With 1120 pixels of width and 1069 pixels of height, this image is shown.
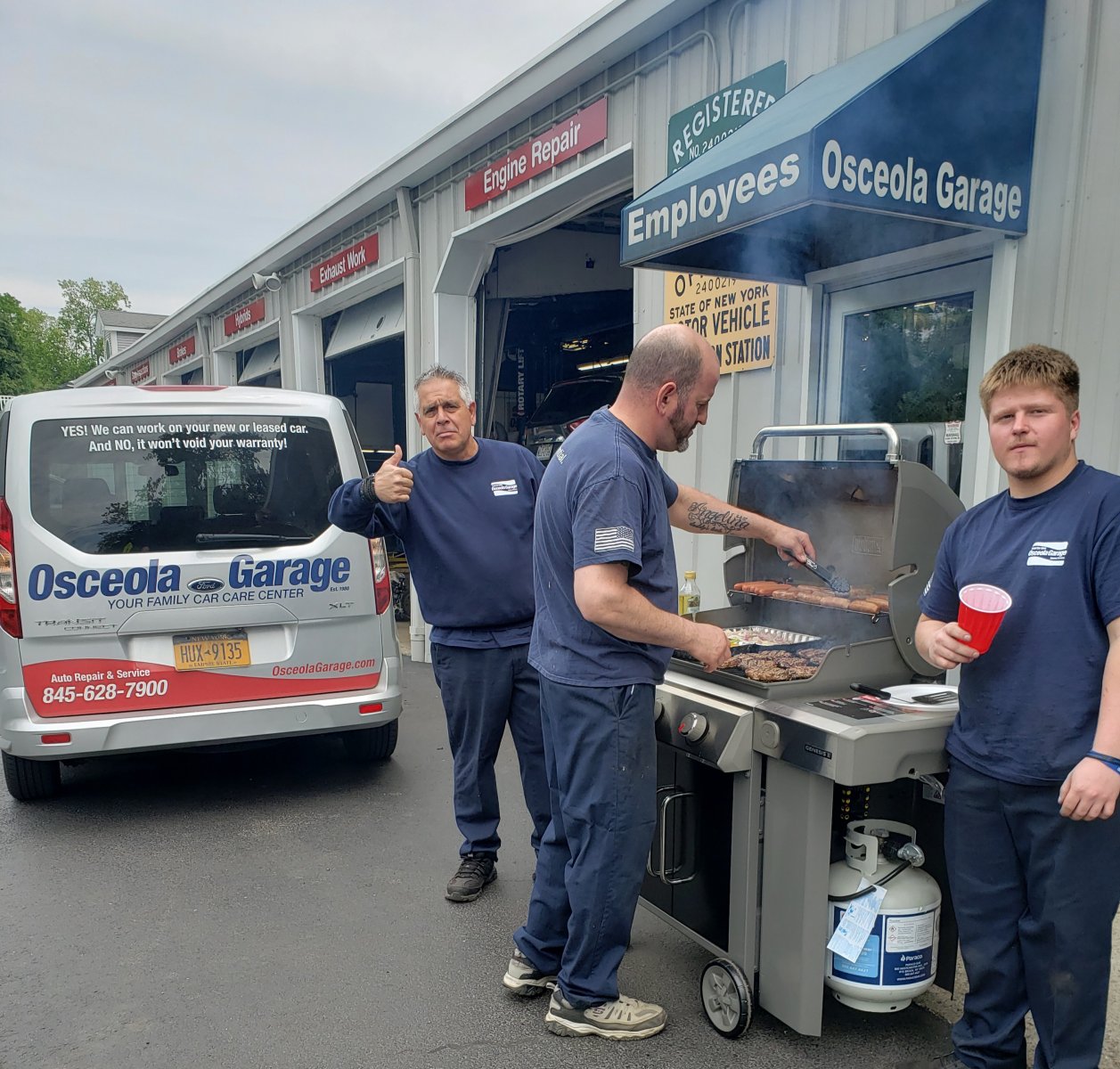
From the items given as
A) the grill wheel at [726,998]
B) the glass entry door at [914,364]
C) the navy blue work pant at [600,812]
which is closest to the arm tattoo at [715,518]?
the navy blue work pant at [600,812]

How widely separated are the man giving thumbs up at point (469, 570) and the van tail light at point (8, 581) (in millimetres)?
1688

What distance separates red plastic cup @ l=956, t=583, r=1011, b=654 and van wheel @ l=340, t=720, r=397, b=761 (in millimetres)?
3452

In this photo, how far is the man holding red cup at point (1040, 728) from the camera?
1.89m

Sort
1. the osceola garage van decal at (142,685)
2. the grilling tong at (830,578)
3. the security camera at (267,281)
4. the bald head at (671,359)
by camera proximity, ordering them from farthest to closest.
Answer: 1. the security camera at (267,281)
2. the osceola garage van decal at (142,685)
3. the grilling tong at (830,578)
4. the bald head at (671,359)

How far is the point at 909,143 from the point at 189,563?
11.6ft

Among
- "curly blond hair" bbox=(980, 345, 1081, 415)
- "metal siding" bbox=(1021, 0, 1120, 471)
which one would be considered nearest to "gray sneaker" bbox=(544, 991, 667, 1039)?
"curly blond hair" bbox=(980, 345, 1081, 415)

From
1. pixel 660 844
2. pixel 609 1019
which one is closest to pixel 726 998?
pixel 609 1019

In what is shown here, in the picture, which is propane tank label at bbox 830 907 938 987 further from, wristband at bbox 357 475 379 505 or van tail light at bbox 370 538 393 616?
van tail light at bbox 370 538 393 616

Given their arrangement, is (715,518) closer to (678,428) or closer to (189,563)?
(678,428)

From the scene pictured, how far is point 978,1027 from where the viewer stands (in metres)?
2.19

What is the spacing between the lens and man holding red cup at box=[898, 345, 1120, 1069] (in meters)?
1.89

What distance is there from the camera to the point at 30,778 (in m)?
4.34

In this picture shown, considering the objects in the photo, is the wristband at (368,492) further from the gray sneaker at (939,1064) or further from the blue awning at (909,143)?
the gray sneaker at (939,1064)

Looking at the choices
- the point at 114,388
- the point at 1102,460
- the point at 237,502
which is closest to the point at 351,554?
the point at 237,502
